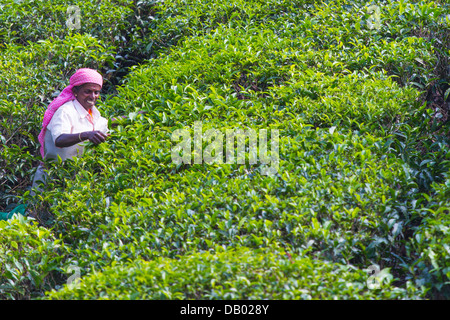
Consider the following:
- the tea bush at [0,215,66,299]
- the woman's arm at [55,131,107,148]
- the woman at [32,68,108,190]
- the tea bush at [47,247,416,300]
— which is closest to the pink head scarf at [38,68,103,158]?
the woman at [32,68,108,190]

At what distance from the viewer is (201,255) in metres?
3.58

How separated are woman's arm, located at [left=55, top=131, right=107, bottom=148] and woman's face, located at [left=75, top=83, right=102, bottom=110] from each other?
14.9 inches

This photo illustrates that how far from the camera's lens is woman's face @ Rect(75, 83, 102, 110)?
16.1 ft

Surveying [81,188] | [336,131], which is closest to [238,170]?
[336,131]

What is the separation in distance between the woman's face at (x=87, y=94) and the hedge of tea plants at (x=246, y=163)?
0.31 m

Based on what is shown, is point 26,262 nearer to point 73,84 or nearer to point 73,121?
point 73,121

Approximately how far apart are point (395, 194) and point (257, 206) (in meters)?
0.94

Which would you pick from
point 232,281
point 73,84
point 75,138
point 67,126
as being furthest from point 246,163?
point 73,84

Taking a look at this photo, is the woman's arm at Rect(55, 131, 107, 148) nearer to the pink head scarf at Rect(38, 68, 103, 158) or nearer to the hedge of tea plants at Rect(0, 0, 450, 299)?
the hedge of tea plants at Rect(0, 0, 450, 299)

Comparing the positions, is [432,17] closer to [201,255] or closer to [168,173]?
[168,173]

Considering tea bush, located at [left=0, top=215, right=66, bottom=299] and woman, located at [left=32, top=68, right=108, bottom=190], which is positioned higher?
woman, located at [left=32, top=68, right=108, bottom=190]

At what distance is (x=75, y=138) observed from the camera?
4.64m

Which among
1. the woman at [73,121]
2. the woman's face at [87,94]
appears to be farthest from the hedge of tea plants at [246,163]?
the woman's face at [87,94]
